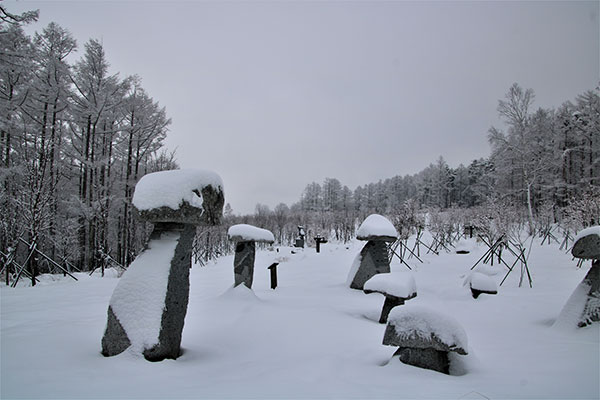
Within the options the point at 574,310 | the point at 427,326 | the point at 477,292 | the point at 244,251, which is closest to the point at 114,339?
the point at 427,326

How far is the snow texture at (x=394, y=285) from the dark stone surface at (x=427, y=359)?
1401mm

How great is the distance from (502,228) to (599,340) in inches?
238

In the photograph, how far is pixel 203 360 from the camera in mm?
3062

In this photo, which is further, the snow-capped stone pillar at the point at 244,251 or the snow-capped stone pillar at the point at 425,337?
the snow-capped stone pillar at the point at 244,251

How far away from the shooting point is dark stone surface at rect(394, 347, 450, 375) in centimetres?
295

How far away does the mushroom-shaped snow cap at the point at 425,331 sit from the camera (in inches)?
109

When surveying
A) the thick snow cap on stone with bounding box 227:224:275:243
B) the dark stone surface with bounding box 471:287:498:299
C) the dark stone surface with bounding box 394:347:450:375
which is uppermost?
the thick snow cap on stone with bounding box 227:224:275:243

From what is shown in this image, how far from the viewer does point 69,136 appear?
1511 centimetres

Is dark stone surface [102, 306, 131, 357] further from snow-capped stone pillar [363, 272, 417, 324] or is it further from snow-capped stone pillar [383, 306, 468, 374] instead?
snow-capped stone pillar [363, 272, 417, 324]

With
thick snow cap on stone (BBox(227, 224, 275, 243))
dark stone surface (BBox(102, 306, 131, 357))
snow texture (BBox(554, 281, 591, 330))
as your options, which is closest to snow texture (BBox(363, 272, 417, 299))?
snow texture (BBox(554, 281, 591, 330))

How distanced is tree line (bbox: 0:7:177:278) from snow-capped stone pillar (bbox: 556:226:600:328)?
12.3 m

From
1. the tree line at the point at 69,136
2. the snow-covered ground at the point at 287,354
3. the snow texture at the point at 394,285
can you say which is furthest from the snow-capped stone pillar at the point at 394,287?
the tree line at the point at 69,136

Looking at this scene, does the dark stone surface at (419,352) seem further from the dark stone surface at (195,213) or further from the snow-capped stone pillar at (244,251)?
the snow-capped stone pillar at (244,251)

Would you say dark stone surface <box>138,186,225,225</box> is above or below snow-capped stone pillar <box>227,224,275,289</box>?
above
